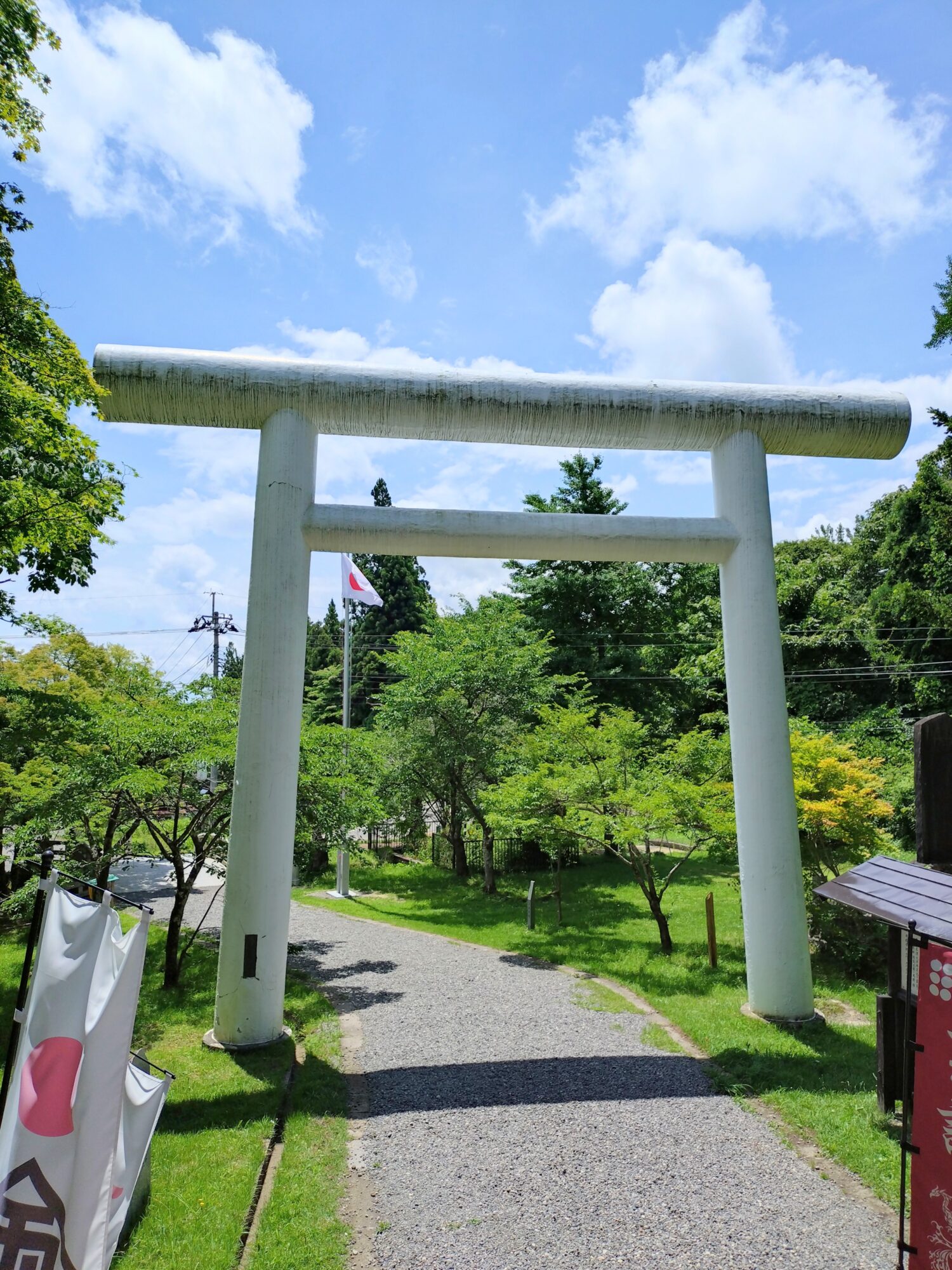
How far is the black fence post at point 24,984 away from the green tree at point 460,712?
577 inches

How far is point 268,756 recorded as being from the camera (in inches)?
311

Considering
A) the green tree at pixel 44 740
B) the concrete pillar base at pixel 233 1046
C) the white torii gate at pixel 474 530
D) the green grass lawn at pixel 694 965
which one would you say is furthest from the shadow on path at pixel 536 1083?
the green tree at pixel 44 740

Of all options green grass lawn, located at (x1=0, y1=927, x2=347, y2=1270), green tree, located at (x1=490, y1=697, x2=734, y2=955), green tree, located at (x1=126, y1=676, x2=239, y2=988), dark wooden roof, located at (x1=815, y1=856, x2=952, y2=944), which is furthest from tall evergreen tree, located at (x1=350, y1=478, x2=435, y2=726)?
dark wooden roof, located at (x1=815, y1=856, x2=952, y2=944)

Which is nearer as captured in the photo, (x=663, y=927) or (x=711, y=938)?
(x=711, y=938)

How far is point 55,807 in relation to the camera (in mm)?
9953

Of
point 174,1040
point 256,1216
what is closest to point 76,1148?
point 256,1216

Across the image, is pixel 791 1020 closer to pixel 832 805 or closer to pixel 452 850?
pixel 832 805

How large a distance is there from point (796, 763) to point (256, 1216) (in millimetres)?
9717

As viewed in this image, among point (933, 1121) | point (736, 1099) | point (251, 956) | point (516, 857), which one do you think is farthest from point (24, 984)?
point (516, 857)

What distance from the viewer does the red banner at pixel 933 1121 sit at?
3.80m

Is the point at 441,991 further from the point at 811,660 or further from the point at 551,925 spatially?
the point at 811,660

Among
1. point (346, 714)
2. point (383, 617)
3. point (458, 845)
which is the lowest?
point (458, 845)

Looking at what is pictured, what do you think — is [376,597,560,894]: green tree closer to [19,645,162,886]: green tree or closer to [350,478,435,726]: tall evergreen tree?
[19,645,162,886]: green tree

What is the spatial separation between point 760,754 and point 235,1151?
631 centimetres
